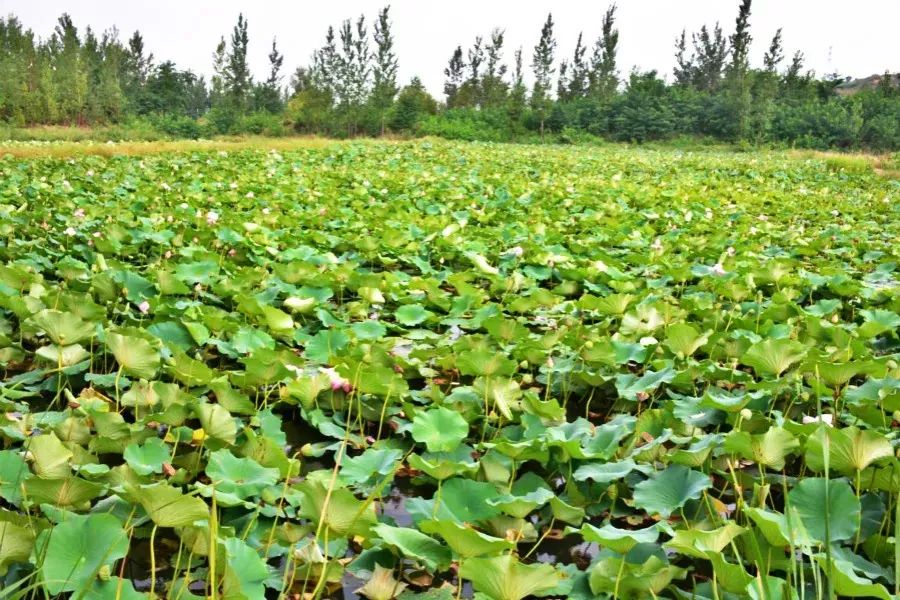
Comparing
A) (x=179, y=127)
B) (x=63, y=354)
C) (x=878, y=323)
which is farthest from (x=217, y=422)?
(x=179, y=127)

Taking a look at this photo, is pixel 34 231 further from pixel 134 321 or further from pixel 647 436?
pixel 647 436

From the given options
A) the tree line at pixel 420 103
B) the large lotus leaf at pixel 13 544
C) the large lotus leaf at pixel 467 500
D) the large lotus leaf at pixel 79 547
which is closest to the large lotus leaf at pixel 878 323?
the large lotus leaf at pixel 467 500

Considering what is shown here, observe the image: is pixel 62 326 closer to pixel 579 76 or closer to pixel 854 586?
pixel 854 586

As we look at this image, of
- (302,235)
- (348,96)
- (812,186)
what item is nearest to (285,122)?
(348,96)

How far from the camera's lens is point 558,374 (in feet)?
6.52

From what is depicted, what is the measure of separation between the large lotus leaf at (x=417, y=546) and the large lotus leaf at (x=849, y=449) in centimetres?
66

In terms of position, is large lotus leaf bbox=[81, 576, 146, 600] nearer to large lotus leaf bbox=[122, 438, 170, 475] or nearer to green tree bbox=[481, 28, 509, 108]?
large lotus leaf bbox=[122, 438, 170, 475]

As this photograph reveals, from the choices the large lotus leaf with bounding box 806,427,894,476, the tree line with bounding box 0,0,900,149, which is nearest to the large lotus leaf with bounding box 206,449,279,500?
the large lotus leaf with bounding box 806,427,894,476

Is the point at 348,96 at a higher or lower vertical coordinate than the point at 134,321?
higher

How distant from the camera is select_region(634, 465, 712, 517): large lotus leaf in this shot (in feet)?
3.90

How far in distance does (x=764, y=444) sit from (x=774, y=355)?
49 centimetres

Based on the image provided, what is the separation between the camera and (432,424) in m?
1.45

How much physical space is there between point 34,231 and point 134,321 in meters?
1.70

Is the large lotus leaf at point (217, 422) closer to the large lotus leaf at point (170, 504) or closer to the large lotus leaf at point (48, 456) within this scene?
the large lotus leaf at point (48, 456)
